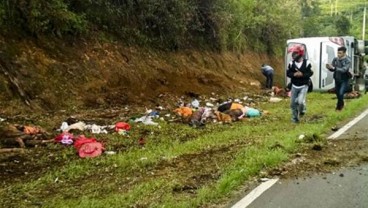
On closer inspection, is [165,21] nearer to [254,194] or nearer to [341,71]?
[341,71]

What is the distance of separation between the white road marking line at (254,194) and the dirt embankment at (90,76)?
708 centimetres

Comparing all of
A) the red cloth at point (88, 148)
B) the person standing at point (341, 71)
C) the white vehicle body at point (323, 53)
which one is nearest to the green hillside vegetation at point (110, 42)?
the white vehicle body at point (323, 53)

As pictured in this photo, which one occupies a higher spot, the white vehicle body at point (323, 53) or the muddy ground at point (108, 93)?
the muddy ground at point (108, 93)

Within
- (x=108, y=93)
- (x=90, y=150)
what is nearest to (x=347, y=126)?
(x=90, y=150)

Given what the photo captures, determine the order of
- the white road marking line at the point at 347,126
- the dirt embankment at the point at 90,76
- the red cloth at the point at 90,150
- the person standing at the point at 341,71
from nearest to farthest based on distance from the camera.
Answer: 1. the red cloth at the point at 90,150
2. the white road marking line at the point at 347,126
3. the dirt embankment at the point at 90,76
4. the person standing at the point at 341,71

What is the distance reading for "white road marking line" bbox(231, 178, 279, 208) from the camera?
5.53 metres

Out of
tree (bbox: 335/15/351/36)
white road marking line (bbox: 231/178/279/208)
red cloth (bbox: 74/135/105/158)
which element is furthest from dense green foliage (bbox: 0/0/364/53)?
tree (bbox: 335/15/351/36)

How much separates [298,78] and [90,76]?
242 inches

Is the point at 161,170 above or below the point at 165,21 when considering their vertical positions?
below

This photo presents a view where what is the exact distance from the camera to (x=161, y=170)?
284 inches

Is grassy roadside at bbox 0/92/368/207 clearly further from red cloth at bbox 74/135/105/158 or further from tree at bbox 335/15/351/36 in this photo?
tree at bbox 335/15/351/36

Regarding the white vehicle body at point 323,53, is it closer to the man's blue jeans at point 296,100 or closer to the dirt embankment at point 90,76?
the dirt embankment at point 90,76

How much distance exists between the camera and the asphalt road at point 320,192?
5.46m

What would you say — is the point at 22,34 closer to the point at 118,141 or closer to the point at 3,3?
the point at 3,3
